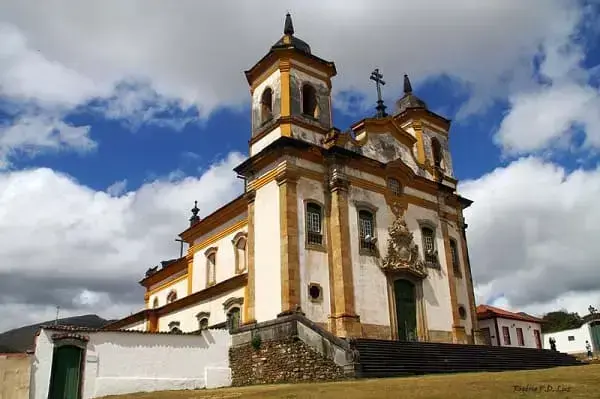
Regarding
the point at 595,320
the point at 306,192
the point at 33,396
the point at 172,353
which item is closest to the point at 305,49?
the point at 306,192

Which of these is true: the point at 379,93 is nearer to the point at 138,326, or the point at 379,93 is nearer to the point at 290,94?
the point at 290,94

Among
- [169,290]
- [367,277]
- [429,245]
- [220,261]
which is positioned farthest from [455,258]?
[169,290]

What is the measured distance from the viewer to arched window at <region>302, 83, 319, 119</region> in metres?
24.4

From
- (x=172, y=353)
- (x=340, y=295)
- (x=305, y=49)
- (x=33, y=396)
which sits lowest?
(x=33, y=396)

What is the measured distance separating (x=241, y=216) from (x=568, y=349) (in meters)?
32.6

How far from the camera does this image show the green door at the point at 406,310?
2295 cm

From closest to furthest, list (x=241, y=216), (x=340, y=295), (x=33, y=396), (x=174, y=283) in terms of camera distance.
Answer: (x=33, y=396)
(x=340, y=295)
(x=241, y=216)
(x=174, y=283)

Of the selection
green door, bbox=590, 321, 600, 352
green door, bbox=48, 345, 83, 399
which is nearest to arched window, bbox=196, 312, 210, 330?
green door, bbox=48, 345, 83, 399

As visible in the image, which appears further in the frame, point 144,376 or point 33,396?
point 144,376

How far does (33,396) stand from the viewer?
1670 cm

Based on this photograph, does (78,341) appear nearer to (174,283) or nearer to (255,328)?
(255,328)

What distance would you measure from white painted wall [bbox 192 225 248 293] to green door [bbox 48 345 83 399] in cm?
1016

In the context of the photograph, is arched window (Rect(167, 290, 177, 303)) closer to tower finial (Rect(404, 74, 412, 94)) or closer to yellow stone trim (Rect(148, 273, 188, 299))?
yellow stone trim (Rect(148, 273, 188, 299))

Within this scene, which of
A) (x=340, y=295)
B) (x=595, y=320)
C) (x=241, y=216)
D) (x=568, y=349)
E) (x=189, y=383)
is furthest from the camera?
(x=568, y=349)
